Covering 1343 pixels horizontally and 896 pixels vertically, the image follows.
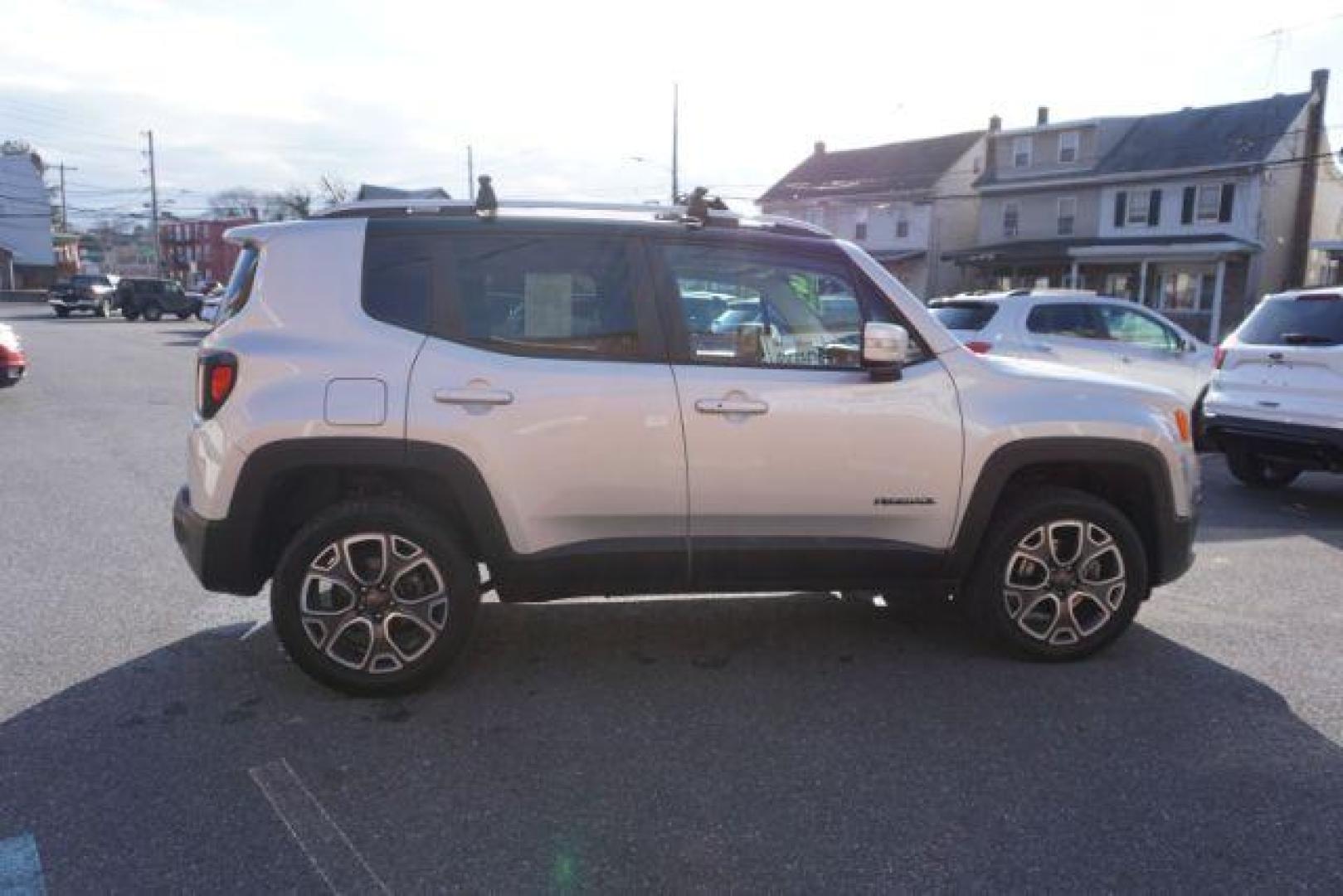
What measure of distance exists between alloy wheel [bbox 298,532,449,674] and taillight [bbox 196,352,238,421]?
0.71 metres

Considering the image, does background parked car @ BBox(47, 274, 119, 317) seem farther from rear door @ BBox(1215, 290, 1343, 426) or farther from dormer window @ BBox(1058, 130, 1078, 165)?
rear door @ BBox(1215, 290, 1343, 426)

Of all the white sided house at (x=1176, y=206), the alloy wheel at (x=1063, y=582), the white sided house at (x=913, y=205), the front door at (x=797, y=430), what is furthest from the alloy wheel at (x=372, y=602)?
the white sided house at (x=913, y=205)

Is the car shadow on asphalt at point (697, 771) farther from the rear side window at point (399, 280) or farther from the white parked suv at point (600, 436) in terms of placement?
the rear side window at point (399, 280)

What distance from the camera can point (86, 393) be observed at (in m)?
14.0

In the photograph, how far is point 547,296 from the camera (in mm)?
3861

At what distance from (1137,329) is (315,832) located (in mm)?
9902

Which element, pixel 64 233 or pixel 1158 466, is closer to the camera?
pixel 1158 466

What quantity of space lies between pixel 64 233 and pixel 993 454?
327 feet

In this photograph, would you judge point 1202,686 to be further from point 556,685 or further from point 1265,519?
point 1265,519

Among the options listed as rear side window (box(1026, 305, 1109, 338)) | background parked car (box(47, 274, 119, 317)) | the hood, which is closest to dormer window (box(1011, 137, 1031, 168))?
rear side window (box(1026, 305, 1109, 338))

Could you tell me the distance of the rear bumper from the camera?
7340 millimetres

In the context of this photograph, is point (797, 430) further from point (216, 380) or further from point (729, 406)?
point (216, 380)

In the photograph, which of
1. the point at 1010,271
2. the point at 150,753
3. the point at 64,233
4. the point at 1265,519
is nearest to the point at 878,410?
the point at 150,753

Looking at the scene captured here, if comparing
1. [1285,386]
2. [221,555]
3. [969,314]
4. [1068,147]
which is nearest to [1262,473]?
[1285,386]
